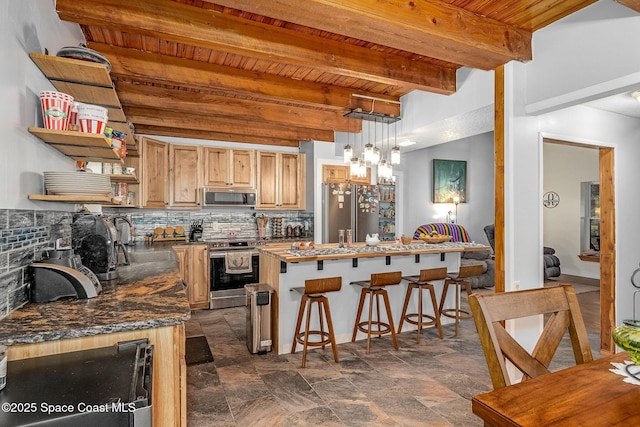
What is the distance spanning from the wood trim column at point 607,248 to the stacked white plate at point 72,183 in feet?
14.1

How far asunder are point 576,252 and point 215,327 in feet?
22.3

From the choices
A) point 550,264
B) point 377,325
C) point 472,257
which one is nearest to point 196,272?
point 377,325

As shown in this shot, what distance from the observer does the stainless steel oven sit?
4.90 metres

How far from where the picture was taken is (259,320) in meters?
3.39

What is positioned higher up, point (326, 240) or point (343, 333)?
point (326, 240)

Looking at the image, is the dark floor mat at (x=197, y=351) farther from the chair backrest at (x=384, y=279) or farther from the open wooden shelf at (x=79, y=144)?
the open wooden shelf at (x=79, y=144)

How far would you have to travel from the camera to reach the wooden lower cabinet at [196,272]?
481 centimetres

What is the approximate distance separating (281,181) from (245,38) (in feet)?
11.0

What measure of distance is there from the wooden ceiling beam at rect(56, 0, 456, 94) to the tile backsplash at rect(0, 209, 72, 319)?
126 cm

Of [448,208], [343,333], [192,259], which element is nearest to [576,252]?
[448,208]

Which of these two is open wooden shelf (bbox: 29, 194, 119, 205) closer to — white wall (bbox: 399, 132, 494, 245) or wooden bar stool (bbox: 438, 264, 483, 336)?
wooden bar stool (bbox: 438, 264, 483, 336)

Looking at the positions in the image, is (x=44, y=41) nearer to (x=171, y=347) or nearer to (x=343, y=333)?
(x=171, y=347)

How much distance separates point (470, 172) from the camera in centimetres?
823

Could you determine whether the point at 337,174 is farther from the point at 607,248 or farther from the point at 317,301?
the point at 607,248
